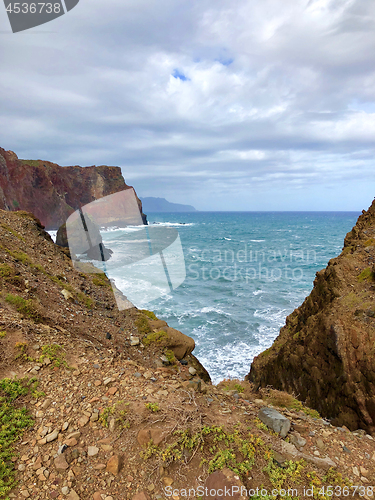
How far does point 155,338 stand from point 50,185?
86263 mm

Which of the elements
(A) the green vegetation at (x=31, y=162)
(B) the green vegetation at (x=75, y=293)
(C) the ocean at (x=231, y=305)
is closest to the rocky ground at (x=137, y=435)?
(B) the green vegetation at (x=75, y=293)

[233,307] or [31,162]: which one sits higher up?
[31,162]

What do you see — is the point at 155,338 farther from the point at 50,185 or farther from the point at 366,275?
the point at 50,185

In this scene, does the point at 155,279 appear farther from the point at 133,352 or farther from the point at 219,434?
the point at 219,434

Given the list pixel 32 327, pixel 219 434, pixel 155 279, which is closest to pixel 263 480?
pixel 219 434

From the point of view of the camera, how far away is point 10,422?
3242mm

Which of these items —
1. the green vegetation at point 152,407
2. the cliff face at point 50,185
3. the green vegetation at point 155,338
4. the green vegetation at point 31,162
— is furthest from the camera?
the green vegetation at point 31,162

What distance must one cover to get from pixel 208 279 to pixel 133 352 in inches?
866

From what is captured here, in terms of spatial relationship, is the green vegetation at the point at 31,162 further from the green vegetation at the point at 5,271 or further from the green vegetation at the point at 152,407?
the green vegetation at the point at 152,407

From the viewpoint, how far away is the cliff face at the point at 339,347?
5.52 meters

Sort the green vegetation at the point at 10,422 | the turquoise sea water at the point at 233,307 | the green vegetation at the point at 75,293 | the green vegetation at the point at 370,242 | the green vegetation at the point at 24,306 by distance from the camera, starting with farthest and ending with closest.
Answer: the turquoise sea water at the point at 233,307
the green vegetation at the point at 370,242
the green vegetation at the point at 75,293
the green vegetation at the point at 24,306
the green vegetation at the point at 10,422

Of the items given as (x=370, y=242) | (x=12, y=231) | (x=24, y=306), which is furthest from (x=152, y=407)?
(x=12, y=231)

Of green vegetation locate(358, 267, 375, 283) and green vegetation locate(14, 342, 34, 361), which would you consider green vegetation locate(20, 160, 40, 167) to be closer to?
green vegetation locate(14, 342, 34, 361)

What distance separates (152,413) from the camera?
3.61 metres
